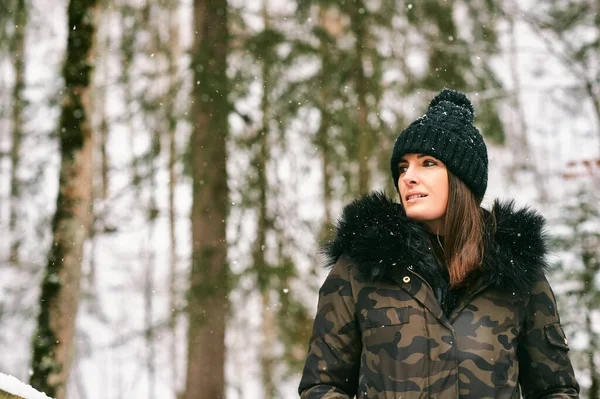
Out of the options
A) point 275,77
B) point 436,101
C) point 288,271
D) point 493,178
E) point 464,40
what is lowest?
point 288,271

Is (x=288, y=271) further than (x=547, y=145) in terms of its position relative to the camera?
No

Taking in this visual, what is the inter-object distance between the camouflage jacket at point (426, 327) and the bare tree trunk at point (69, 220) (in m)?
4.28

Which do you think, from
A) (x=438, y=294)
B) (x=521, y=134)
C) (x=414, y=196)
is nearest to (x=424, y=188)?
(x=414, y=196)

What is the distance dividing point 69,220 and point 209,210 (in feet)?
6.97

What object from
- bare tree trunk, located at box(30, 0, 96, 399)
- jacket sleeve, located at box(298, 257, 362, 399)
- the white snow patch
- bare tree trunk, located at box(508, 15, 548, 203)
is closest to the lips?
jacket sleeve, located at box(298, 257, 362, 399)

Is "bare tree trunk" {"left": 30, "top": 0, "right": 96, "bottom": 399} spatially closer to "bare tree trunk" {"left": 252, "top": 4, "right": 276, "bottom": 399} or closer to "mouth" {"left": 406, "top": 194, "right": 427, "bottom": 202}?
"bare tree trunk" {"left": 252, "top": 4, "right": 276, "bottom": 399}

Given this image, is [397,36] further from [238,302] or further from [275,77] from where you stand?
[238,302]

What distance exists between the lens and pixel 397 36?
8984 mm

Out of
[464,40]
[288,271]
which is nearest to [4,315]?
[288,271]

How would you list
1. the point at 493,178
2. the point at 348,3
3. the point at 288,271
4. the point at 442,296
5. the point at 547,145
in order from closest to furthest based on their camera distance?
1. the point at 442,296
2. the point at 288,271
3. the point at 348,3
4. the point at 493,178
5. the point at 547,145

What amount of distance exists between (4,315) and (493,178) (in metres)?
7.53

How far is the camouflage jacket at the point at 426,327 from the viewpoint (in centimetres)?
236

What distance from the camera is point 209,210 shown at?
26.8 ft

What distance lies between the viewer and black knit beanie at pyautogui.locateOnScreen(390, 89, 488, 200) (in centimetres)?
264
